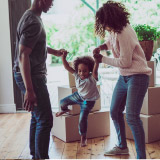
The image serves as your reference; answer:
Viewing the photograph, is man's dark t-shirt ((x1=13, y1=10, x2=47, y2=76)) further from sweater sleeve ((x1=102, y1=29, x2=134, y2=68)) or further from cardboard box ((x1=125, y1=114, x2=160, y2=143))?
cardboard box ((x1=125, y1=114, x2=160, y2=143))

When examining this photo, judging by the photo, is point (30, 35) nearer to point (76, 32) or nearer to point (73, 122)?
point (73, 122)

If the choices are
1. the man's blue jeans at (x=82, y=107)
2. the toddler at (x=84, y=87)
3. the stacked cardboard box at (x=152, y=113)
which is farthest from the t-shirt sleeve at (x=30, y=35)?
the stacked cardboard box at (x=152, y=113)

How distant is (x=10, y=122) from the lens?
3.78 metres

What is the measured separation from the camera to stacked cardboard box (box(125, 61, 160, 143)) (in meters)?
2.88

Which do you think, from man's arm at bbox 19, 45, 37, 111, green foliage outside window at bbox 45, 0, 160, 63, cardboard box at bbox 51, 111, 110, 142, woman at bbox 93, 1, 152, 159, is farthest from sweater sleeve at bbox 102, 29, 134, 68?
green foliage outside window at bbox 45, 0, 160, 63

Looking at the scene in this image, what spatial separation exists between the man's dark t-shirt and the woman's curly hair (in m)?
0.51

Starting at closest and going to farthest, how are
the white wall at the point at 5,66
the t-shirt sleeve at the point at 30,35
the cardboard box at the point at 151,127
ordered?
1. the t-shirt sleeve at the point at 30,35
2. the cardboard box at the point at 151,127
3. the white wall at the point at 5,66

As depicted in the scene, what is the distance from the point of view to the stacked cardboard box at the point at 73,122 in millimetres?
2990

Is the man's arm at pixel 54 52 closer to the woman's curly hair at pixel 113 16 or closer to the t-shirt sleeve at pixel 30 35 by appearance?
the woman's curly hair at pixel 113 16

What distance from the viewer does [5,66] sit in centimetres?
427

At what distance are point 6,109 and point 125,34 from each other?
2.71m

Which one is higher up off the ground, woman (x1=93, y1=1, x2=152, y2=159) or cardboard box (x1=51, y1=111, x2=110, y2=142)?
woman (x1=93, y1=1, x2=152, y2=159)

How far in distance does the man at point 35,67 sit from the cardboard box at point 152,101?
1.26 m

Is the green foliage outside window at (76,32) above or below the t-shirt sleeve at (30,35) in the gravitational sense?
above
